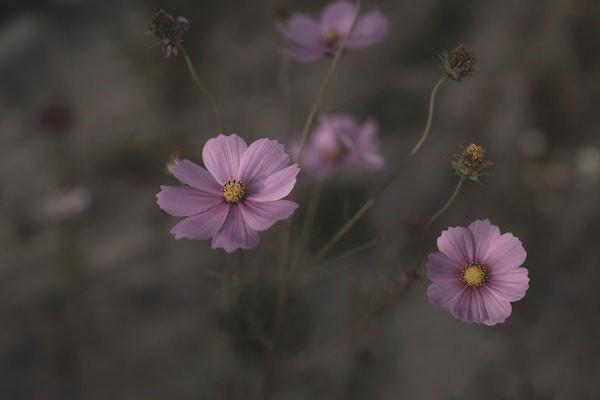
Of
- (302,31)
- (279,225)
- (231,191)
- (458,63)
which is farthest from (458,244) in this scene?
(279,225)

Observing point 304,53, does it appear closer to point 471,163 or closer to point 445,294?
point 471,163

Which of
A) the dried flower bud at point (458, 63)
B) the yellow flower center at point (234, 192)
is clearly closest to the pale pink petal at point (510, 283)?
the dried flower bud at point (458, 63)

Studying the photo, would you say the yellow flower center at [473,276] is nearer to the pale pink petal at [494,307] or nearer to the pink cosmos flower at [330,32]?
the pale pink petal at [494,307]

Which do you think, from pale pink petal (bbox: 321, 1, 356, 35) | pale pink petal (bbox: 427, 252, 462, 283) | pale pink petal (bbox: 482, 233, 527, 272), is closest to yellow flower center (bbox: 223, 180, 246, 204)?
pale pink petal (bbox: 427, 252, 462, 283)

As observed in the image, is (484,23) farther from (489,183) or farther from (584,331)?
(584,331)

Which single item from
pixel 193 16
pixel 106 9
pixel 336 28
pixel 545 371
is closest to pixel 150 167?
pixel 193 16

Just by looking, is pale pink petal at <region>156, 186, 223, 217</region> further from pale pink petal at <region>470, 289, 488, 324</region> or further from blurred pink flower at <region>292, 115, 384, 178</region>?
blurred pink flower at <region>292, 115, 384, 178</region>

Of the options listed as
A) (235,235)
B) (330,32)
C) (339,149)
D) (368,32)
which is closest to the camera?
(235,235)
